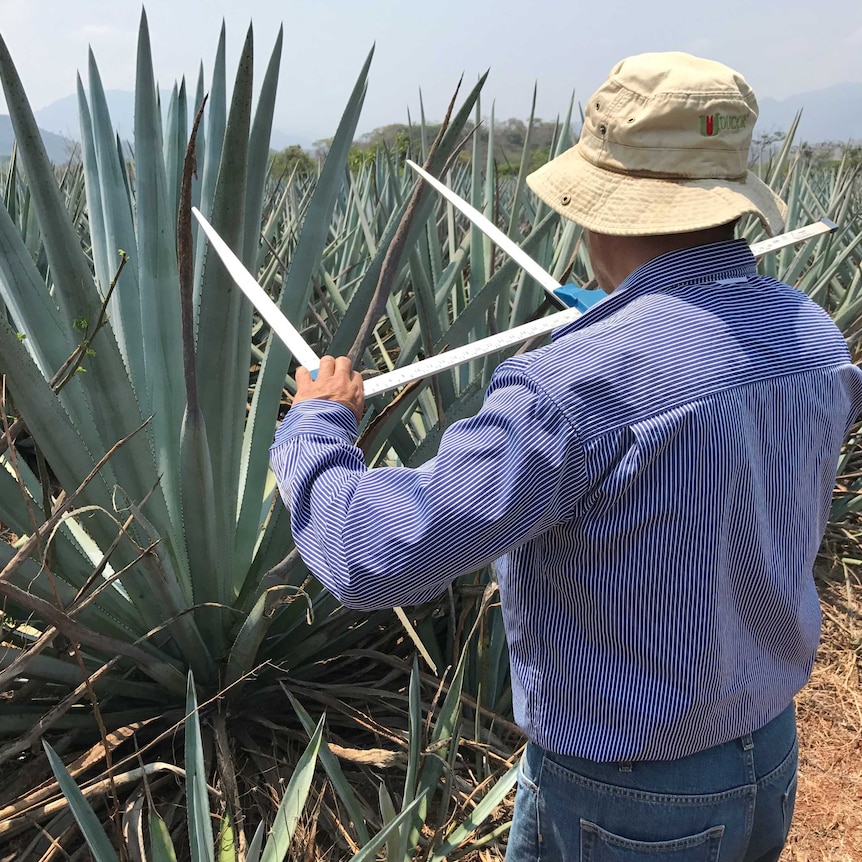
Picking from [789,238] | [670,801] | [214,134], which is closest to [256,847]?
[670,801]

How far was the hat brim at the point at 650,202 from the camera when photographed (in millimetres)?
653

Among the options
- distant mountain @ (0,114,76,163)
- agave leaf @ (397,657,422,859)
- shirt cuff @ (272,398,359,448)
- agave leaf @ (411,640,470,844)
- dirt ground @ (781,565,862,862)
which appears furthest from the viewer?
distant mountain @ (0,114,76,163)

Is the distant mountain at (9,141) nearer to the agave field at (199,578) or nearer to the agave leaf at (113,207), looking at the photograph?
the agave leaf at (113,207)

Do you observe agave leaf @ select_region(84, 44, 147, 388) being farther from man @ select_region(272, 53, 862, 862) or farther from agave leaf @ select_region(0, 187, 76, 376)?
man @ select_region(272, 53, 862, 862)

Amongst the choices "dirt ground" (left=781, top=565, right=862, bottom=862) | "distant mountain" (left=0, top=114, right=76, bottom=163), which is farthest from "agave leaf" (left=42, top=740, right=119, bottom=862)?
"dirt ground" (left=781, top=565, right=862, bottom=862)

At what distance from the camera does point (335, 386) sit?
2.45 feet

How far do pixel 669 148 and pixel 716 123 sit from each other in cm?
4

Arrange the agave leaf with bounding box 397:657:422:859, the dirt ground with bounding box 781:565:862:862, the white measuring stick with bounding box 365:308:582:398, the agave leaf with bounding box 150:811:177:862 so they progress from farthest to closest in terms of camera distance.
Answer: the dirt ground with bounding box 781:565:862:862 → the agave leaf with bounding box 397:657:422:859 → the agave leaf with bounding box 150:811:177:862 → the white measuring stick with bounding box 365:308:582:398

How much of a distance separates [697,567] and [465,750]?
2.98ft

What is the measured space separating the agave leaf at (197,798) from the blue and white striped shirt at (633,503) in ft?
1.28

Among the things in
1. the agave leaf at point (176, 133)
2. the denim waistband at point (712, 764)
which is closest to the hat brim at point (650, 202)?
the denim waistband at point (712, 764)

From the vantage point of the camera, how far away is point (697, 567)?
64 cm

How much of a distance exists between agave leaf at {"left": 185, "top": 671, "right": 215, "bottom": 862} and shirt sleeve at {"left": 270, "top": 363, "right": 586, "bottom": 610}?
0.39 metres

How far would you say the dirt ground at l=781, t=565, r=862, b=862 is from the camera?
1.43 m
